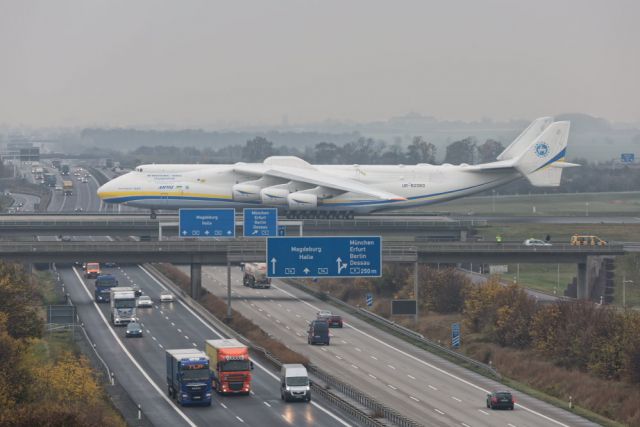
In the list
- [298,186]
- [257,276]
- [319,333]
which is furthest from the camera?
[298,186]

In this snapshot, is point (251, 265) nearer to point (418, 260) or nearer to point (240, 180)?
point (240, 180)

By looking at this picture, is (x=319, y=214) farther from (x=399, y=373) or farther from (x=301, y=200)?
(x=399, y=373)

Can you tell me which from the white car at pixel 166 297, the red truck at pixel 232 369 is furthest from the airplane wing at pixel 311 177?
the red truck at pixel 232 369

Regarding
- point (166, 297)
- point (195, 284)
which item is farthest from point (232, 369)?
point (166, 297)

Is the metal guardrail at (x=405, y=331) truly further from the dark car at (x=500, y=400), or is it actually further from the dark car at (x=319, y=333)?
the dark car at (x=500, y=400)

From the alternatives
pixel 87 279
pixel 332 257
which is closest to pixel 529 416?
pixel 332 257
